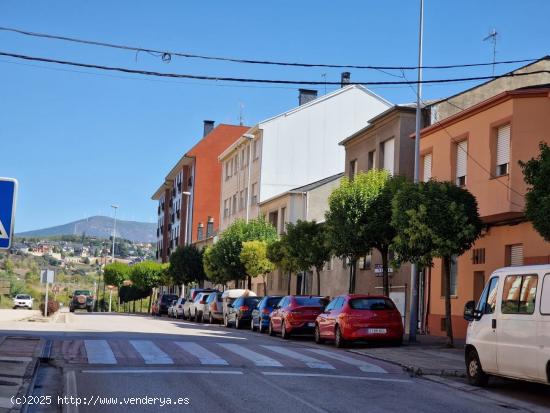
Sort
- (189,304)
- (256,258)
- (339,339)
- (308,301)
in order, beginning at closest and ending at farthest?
1. (339,339)
2. (308,301)
3. (256,258)
4. (189,304)

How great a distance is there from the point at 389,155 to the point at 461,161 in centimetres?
819

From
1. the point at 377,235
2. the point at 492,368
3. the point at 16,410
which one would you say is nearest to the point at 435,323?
the point at 377,235

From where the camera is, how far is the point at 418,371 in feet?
52.2

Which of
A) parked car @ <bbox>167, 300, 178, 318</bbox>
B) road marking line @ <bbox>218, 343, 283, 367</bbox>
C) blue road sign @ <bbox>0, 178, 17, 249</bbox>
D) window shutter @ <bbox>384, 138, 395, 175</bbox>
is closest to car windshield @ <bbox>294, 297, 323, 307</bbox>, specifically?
road marking line @ <bbox>218, 343, 283, 367</bbox>

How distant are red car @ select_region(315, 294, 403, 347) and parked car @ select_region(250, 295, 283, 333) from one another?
27.1ft

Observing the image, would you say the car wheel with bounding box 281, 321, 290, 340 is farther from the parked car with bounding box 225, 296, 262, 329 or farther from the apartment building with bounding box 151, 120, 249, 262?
the apartment building with bounding box 151, 120, 249, 262

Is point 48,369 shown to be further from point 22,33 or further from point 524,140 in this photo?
point 524,140

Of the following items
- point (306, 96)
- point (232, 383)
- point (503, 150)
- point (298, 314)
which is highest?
point (306, 96)

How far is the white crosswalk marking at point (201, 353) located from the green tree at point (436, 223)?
6.93m

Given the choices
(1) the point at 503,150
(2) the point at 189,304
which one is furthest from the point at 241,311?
(1) the point at 503,150

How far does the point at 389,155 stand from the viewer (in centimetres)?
3584

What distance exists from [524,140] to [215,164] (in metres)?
57.1

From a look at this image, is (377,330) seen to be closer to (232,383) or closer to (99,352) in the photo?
(99,352)

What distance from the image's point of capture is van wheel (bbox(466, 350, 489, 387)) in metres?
13.9
